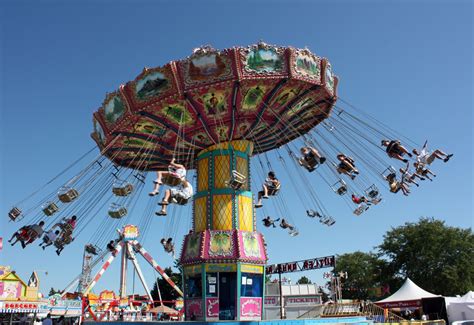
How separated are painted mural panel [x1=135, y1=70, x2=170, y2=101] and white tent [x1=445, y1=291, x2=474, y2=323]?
20.2 m

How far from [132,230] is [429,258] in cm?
2767

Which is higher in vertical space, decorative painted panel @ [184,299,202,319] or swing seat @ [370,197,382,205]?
swing seat @ [370,197,382,205]

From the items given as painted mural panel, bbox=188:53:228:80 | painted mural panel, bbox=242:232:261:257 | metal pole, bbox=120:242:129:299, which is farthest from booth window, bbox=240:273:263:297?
metal pole, bbox=120:242:129:299

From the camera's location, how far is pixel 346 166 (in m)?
15.4

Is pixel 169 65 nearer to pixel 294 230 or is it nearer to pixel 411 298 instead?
pixel 294 230

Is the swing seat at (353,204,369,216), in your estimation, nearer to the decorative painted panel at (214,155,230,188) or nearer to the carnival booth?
the decorative painted panel at (214,155,230,188)

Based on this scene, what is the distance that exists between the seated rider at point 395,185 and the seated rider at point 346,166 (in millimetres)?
1545

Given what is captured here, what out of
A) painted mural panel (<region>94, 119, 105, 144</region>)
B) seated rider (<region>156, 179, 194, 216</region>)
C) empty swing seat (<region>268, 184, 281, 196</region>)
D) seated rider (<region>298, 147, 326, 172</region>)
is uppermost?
painted mural panel (<region>94, 119, 105, 144</region>)

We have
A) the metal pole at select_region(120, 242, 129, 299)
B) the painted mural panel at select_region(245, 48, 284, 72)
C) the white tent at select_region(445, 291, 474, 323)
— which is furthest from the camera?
the metal pole at select_region(120, 242, 129, 299)

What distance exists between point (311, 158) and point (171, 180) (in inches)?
190

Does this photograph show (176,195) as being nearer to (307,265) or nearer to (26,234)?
(26,234)

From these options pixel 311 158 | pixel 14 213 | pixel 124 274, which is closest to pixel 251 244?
pixel 311 158

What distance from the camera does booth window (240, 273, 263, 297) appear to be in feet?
50.0

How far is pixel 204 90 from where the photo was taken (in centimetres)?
1476
